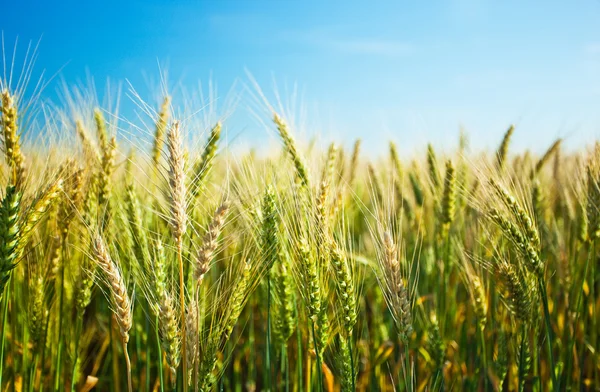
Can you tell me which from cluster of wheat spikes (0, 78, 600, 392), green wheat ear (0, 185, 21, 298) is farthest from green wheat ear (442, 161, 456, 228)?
green wheat ear (0, 185, 21, 298)

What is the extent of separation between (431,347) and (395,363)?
756 millimetres

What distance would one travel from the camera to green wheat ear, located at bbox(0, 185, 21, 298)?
4.66ft

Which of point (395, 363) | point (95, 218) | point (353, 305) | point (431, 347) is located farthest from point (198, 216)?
point (395, 363)

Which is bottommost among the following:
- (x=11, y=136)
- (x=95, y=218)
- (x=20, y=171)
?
(x=95, y=218)

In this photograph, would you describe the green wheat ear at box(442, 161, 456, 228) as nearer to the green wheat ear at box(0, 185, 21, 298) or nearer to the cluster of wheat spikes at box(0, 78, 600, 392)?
the cluster of wheat spikes at box(0, 78, 600, 392)

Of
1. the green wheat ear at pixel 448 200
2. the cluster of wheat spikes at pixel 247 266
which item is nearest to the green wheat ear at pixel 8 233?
the cluster of wheat spikes at pixel 247 266

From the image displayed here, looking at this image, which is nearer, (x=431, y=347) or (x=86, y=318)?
(x=431, y=347)

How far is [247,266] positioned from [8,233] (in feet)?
2.50

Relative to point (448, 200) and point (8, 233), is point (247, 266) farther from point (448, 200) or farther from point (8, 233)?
point (448, 200)

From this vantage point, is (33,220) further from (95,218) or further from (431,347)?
(431,347)

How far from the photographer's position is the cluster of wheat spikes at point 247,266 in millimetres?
1546

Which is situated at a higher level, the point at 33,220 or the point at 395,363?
the point at 33,220

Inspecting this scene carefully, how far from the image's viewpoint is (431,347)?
206cm

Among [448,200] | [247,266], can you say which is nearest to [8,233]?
[247,266]
